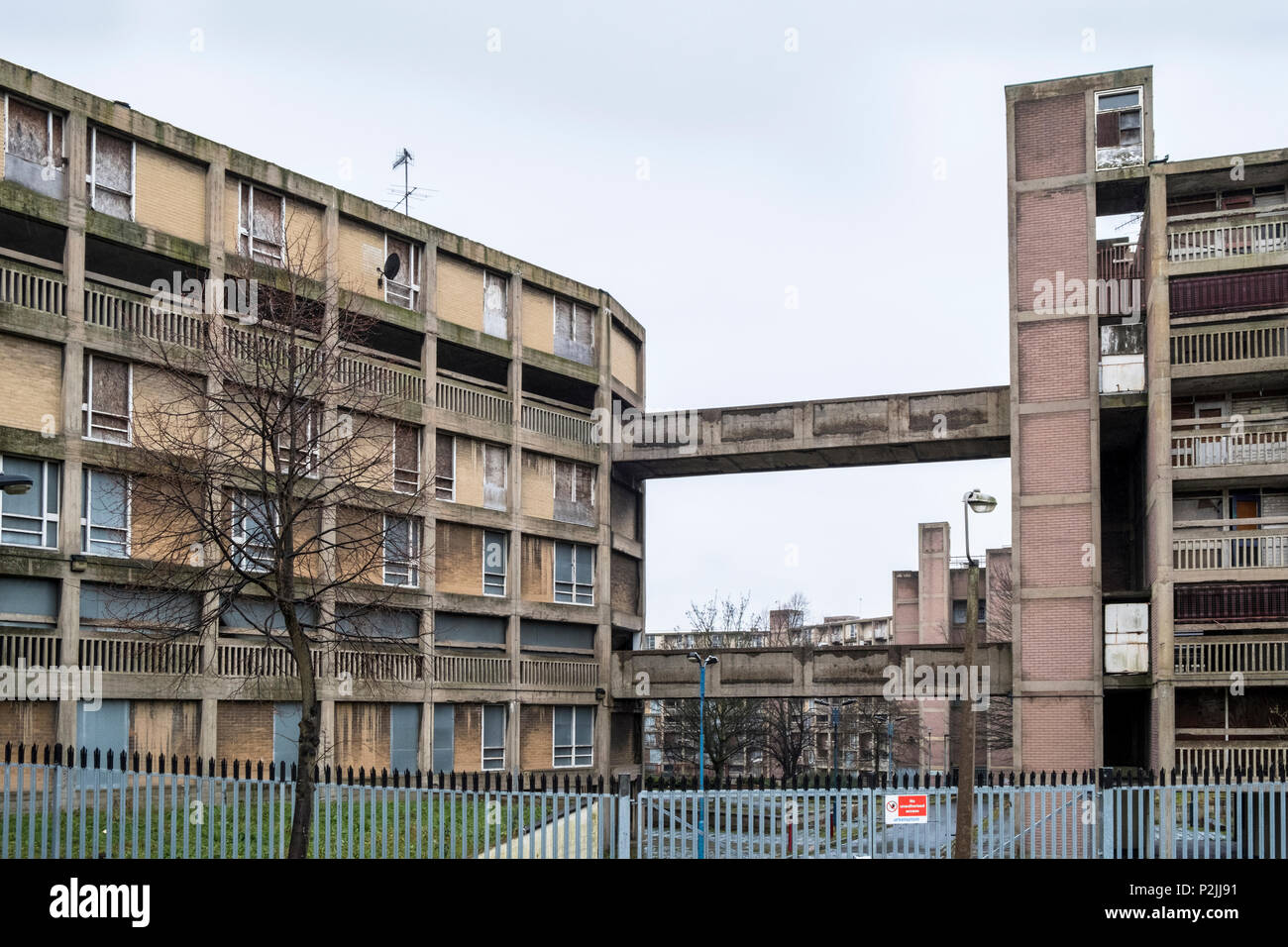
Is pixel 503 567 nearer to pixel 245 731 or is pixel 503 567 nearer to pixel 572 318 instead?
pixel 572 318

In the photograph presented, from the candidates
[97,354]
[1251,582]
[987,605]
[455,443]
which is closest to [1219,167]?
[1251,582]

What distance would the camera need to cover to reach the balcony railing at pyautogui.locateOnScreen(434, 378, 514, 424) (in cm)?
4156

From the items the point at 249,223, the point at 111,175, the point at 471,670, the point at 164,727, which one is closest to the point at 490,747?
the point at 471,670

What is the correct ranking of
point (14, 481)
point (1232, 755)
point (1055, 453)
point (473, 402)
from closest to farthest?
point (14, 481)
point (1232, 755)
point (1055, 453)
point (473, 402)

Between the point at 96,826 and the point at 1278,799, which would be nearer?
the point at 96,826

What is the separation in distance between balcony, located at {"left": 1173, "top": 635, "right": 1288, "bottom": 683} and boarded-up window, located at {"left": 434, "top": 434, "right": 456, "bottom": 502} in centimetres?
2088

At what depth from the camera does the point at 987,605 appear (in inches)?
3100

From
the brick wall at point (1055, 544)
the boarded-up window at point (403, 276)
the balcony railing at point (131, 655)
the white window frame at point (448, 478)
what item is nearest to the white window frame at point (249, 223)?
the boarded-up window at point (403, 276)

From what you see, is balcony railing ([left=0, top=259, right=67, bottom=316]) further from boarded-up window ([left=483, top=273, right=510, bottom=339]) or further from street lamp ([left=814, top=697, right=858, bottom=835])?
street lamp ([left=814, top=697, right=858, bottom=835])

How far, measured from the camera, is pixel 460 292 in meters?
43.2

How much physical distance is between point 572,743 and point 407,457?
11304 mm

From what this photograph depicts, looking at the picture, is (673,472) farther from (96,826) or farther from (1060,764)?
(96,826)

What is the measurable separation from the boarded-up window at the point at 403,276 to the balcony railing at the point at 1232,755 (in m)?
25.0

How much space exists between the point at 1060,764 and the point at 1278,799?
12.5 meters
